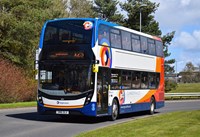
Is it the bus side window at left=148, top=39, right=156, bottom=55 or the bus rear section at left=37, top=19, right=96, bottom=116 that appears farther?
the bus side window at left=148, top=39, right=156, bottom=55

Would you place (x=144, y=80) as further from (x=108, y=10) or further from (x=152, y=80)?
(x=108, y=10)

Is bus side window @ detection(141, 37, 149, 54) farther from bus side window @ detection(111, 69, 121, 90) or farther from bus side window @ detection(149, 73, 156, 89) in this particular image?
bus side window @ detection(111, 69, 121, 90)

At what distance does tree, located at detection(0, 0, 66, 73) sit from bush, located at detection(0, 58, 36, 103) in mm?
2569

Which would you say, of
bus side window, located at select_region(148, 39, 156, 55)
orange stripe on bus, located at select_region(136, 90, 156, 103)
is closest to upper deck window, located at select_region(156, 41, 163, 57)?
bus side window, located at select_region(148, 39, 156, 55)

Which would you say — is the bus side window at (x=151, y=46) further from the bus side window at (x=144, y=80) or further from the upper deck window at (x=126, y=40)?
the upper deck window at (x=126, y=40)

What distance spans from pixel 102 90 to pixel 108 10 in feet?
155

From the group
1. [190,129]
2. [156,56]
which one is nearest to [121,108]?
[156,56]

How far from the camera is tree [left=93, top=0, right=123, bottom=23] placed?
63.3m

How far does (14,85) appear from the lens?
1438 inches

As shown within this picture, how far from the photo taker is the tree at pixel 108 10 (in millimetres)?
63256

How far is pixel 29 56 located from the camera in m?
44.4

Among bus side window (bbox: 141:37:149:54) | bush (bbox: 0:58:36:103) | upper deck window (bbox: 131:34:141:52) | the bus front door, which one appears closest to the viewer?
the bus front door

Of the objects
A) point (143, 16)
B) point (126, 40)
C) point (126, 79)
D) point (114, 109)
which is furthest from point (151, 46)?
point (143, 16)

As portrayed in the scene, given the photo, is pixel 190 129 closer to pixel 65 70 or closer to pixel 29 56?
pixel 65 70
